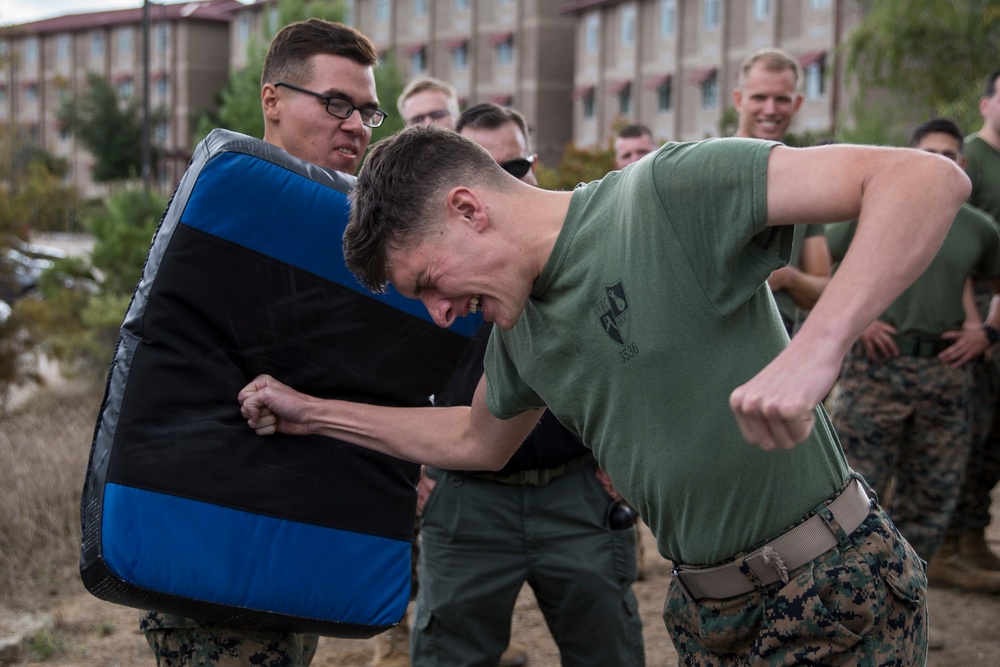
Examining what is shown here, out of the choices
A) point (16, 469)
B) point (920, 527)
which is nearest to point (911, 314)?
point (920, 527)

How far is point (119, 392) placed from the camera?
268 cm

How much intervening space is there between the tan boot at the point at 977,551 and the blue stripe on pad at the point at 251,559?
4.67 m

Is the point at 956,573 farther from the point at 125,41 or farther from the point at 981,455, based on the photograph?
the point at 125,41

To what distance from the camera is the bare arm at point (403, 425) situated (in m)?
2.77

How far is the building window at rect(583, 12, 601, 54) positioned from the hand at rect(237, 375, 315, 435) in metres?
45.4

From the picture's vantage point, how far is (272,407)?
2758 millimetres

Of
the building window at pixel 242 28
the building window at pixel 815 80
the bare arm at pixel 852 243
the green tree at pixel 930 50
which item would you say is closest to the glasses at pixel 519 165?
the bare arm at pixel 852 243

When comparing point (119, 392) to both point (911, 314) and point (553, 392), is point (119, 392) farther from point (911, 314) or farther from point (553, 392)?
point (911, 314)

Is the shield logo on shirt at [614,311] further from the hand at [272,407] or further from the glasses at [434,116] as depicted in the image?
the glasses at [434,116]

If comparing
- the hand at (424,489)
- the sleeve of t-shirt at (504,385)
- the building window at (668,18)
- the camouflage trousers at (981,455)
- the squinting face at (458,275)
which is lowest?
the camouflage trousers at (981,455)

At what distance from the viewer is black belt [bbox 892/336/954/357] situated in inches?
227

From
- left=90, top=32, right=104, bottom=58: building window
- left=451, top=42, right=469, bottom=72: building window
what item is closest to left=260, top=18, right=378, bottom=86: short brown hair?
left=451, top=42, right=469, bottom=72: building window

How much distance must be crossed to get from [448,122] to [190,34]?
198ft

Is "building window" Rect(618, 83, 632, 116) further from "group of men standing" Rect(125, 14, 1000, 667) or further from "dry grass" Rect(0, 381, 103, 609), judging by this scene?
"group of men standing" Rect(125, 14, 1000, 667)
